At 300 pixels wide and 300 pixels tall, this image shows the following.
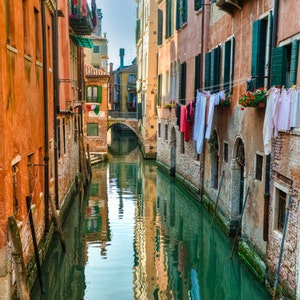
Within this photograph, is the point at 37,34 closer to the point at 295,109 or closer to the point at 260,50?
the point at 260,50

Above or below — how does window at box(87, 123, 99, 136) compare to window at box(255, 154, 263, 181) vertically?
below

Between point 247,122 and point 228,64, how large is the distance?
2540mm

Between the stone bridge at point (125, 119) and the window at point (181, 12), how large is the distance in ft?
53.2

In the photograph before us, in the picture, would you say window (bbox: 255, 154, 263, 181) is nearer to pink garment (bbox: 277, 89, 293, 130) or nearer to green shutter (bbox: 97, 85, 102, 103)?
pink garment (bbox: 277, 89, 293, 130)

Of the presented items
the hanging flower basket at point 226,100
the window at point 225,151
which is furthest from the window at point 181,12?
the window at point 225,151

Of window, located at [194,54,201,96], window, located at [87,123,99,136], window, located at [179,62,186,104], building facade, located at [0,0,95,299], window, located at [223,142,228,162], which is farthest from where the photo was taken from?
window, located at [87,123,99,136]

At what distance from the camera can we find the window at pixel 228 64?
455 inches

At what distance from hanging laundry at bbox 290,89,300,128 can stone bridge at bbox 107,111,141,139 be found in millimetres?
28371

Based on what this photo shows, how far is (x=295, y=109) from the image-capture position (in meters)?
6.76

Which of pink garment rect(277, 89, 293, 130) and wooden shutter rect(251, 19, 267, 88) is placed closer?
pink garment rect(277, 89, 293, 130)

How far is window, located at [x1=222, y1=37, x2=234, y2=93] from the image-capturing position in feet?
37.9

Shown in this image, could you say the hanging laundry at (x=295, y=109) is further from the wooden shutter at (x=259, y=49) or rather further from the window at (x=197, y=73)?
the window at (x=197, y=73)

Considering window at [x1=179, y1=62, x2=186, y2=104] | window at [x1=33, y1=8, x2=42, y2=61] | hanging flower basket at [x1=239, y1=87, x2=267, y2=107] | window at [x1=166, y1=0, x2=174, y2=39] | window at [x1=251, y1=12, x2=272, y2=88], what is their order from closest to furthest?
1. hanging flower basket at [x1=239, y1=87, x2=267, y2=107]
2. window at [x1=251, y1=12, x2=272, y2=88]
3. window at [x1=33, y1=8, x2=42, y2=61]
4. window at [x1=179, y1=62, x2=186, y2=104]
5. window at [x1=166, y1=0, x2=174, y2=39]

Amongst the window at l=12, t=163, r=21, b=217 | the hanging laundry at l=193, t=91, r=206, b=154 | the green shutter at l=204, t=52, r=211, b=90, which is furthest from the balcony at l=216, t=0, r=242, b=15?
the window at l=12, t=163, r=21, b=217
